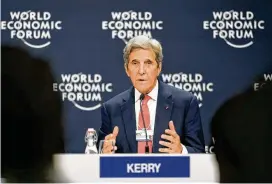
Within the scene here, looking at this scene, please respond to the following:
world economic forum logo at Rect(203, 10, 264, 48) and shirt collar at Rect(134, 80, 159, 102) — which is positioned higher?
world economic forum logo at Rect(203, 10, 264, 48)

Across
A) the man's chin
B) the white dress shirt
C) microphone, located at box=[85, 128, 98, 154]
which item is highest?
the man's chin

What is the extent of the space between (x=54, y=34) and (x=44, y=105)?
1.37 ft

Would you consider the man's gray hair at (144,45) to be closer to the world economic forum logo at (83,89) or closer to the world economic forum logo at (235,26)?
the world economic forum logo at (83,89)

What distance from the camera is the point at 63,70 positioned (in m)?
2.94

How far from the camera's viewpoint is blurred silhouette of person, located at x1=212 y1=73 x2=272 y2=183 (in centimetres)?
291

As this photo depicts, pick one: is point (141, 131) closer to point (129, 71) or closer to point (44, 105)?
point (129, 71)

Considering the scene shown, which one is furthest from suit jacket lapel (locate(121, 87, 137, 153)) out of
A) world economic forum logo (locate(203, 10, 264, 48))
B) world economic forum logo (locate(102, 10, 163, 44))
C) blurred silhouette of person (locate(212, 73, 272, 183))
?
world economic forum logo (locate(203, 10, 264, 48))

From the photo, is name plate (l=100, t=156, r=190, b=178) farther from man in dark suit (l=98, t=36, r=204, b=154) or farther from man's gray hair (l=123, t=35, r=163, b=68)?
man's gray hair (l=123, t=35, r=163, b=68)

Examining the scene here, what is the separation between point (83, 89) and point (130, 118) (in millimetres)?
322

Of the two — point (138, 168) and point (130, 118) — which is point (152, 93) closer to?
point (130, 118)

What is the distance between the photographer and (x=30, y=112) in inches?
116

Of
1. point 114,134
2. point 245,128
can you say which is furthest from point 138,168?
point 245,128

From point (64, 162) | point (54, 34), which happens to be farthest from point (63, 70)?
point (64, 162)

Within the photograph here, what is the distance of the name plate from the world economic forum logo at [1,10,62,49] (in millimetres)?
769
